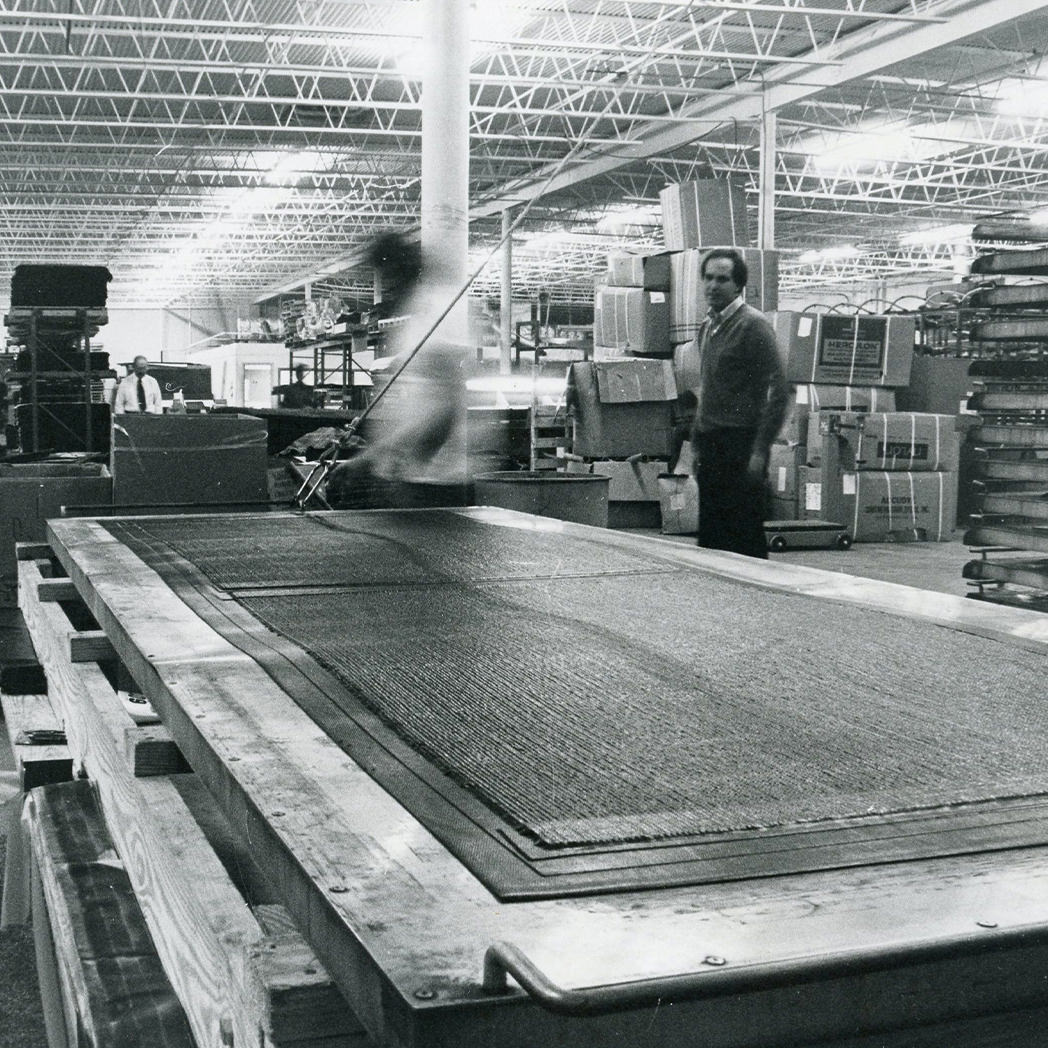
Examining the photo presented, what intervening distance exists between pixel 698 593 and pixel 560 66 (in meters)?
12.5

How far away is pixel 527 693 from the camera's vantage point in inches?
66.0

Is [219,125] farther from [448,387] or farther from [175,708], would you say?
[175,708]

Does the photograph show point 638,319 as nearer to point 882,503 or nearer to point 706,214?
point 706,214

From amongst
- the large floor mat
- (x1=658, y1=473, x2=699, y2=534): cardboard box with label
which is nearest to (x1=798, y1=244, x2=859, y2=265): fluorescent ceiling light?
(x1=658, y1=473, x2=699, y2=534): cardboard box with label

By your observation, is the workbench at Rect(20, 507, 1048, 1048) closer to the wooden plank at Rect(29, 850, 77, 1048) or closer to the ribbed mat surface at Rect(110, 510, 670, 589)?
the wooden plank at Rect(29, 850, 77, 1048)

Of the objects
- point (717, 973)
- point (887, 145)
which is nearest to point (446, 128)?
point (717, 973)

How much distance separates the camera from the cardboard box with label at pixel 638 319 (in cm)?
995

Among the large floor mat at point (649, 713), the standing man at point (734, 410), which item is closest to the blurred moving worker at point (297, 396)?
the standing man at point (734, 410)

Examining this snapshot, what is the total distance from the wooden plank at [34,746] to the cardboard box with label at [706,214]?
7.96 m

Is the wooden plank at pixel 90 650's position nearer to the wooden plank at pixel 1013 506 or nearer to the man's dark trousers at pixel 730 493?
the man's dark trousers at pixel 730 493

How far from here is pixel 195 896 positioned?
1248 millimetres

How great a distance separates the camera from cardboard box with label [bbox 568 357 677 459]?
32.0ft

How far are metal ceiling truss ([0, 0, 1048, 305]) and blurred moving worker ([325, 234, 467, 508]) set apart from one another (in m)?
3.84

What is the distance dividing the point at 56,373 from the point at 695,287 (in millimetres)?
5080
